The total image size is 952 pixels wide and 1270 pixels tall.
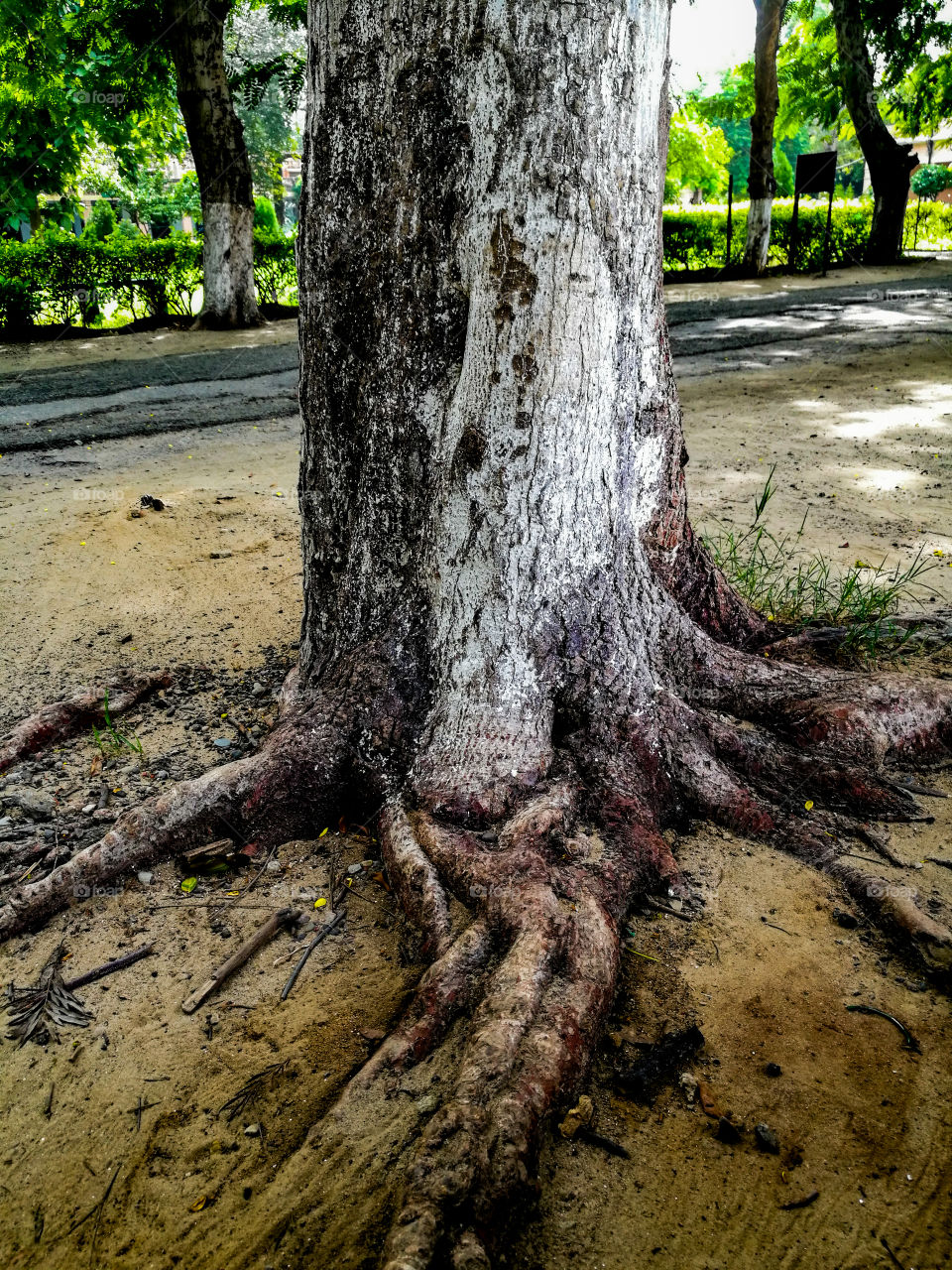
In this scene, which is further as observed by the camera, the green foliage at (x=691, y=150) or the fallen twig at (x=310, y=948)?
the green foliage at (x=691, y=150)

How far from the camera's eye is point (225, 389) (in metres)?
8.78

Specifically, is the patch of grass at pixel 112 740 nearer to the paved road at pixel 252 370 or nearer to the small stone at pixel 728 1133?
the small stone at pixel 728 1133

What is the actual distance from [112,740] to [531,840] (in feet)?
5.56

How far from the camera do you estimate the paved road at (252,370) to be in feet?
24.8

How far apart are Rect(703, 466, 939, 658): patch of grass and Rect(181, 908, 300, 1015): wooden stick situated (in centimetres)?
213

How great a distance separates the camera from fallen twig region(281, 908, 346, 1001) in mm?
2051

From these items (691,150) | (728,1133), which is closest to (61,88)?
(728,1133)

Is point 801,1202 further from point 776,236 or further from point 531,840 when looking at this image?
point 776,236

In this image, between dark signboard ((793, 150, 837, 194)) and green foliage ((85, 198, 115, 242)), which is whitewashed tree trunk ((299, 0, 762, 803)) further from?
dark signboard ((793, 150, 837, 194))

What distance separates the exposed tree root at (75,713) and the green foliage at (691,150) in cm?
2463

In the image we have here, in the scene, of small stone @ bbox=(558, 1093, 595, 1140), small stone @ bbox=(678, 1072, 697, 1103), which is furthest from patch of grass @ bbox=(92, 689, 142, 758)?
small stone @ bbox=(678, 1072, 697, 1103)

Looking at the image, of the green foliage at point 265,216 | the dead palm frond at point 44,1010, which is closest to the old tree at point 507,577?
the dead palm frond at point 44,1010

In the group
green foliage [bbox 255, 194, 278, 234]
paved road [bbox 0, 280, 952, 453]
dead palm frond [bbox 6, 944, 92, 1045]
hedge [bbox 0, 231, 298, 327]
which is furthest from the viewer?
green foliage [bbox 255, 194, 278, 234]

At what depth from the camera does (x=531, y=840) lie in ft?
7.20
